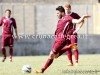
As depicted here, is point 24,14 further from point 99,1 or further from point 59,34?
point 59,34

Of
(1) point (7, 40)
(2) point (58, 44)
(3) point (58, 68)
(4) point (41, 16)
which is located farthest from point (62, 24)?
(4) point (41, 16)

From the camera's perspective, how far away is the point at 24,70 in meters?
13.4

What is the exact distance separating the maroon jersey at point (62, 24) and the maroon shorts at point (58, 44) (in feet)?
0.88

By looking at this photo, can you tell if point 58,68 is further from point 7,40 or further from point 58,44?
point 7,40

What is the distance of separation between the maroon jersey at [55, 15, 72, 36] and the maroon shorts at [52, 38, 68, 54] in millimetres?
268

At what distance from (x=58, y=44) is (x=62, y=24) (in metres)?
0.61

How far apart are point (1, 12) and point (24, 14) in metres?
1.47

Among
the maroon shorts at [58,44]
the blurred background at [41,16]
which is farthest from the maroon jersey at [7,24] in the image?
the blurred background at [41,16]

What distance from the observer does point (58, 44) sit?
13.6 metres

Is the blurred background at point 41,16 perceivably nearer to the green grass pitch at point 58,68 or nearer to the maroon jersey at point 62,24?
the green grass pitch at point 58,68

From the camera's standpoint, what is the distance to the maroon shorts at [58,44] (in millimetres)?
13401

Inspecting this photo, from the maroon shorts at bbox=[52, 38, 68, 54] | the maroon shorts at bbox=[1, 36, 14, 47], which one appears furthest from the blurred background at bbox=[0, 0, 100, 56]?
the maroon shorts at bbox=[52, 38, 68, 54]

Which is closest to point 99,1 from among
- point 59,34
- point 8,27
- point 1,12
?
point 1,12

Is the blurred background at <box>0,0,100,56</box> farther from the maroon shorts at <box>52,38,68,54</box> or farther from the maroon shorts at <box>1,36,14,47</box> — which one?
the maroon shorts at <box>52,38,68,54</box>
